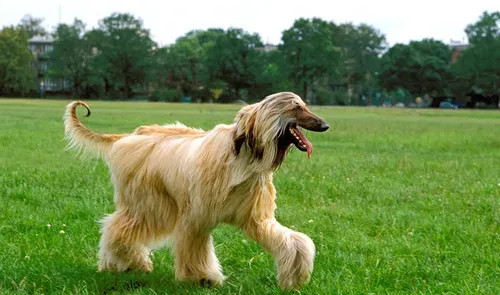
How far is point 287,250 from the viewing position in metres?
4.46

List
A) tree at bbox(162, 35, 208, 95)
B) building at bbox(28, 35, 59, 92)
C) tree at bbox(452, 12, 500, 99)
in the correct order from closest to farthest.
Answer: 1. tree at bbox(452, 12, 500, 99)
2. tree at bbox(162, 35, 208, 95)
3. building at bbox(28, 35, 59, 92)

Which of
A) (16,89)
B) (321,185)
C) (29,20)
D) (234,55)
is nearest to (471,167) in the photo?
(321,185)

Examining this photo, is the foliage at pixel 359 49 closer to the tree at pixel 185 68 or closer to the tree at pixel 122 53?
the tree at pixel 185 68

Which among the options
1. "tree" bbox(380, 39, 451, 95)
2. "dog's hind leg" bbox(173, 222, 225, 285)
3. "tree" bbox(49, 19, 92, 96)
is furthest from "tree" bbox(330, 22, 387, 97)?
"dog's hind leg" bbox(173, 222, 225, 285)

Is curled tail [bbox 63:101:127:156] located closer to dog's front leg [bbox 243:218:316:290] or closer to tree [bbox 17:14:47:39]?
dog's front leg [bbox 243:218:316:290]

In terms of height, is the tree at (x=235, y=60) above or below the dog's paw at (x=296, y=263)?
above

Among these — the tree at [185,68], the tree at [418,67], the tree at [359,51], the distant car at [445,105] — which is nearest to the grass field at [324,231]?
the distant car at [445,105]

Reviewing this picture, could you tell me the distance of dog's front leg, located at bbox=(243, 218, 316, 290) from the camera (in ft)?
14.6

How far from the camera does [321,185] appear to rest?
9031 millimetres

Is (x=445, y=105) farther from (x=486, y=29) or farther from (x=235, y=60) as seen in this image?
(x=235, y=60)

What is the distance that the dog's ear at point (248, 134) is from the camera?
434cm

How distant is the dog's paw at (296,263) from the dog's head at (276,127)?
1.98 feet

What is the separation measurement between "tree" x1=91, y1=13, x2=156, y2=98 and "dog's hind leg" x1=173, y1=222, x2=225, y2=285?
93.9 m

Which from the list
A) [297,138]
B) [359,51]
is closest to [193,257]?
[297,138]
